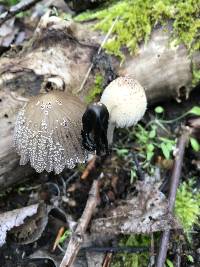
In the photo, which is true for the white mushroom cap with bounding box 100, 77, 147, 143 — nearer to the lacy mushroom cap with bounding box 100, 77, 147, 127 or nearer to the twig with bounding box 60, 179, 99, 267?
the lacy mushroom cap with bounding box 100, 77, 147, 127

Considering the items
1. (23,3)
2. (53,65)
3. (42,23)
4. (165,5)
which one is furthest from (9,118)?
(165,5)

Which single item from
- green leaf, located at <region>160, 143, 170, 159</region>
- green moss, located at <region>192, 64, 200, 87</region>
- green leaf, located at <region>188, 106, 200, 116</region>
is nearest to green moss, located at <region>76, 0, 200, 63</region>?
green moss, located at <region>192, 64, 200, 87</region>

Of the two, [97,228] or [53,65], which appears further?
[53,65]

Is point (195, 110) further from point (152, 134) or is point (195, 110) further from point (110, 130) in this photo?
point (110, 130)

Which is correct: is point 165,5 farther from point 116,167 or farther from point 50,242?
point 50,242

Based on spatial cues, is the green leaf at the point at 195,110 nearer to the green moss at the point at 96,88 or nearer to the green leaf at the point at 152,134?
the green leaf at the point at 152,134

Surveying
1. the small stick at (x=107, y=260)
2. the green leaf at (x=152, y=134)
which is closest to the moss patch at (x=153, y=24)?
the green leaf at (x=152, y=134)
